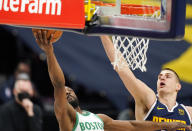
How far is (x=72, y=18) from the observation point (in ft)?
12.6

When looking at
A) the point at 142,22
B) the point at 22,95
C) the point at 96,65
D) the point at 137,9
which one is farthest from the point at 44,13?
the point at 96,65

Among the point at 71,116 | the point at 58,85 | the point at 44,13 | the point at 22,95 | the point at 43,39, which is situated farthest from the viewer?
the point at 22,95

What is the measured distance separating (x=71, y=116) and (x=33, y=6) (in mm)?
1364

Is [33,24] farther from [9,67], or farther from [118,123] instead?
[9,67]

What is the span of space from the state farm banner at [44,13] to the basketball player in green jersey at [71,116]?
0.30m

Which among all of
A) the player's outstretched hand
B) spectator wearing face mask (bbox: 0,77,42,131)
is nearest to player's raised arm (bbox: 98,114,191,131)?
the player's outstretched hand

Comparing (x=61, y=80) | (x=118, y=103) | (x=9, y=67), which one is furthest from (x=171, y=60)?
(x=61, y=80)

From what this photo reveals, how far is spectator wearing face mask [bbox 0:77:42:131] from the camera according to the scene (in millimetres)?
6297

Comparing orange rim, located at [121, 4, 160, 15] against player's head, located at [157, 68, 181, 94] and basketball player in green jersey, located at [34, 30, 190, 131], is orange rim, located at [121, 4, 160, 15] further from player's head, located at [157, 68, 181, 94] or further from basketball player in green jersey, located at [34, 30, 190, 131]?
player's head, located at [157, 68, 181, 94]

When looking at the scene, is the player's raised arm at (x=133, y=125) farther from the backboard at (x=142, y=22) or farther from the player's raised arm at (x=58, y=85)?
the backboard at (x=142, y=22)

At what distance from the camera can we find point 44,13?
3812mm

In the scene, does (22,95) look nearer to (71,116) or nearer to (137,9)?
(71,116)

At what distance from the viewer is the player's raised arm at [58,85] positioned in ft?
13.5

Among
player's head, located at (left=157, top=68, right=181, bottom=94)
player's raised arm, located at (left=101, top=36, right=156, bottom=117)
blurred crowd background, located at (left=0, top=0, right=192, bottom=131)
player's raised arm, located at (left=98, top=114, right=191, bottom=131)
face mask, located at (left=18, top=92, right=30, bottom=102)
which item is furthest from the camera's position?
blurred crowd background, located at (left=0, top=0, right=192, bottom=131)
